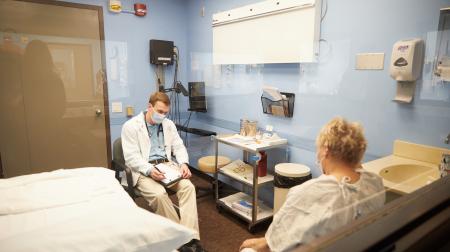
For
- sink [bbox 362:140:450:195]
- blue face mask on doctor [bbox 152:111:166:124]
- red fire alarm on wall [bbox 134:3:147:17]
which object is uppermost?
red fire alarm on wall [bbox 134:3:147:17]

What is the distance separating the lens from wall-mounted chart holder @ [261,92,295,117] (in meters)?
2.56

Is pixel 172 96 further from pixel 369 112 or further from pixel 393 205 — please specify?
pixel 393 205

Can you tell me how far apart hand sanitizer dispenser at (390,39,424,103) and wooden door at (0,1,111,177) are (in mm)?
2706

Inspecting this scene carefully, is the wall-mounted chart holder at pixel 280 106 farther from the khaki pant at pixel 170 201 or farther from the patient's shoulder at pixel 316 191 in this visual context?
the patient's shoulder at pixel 316 191

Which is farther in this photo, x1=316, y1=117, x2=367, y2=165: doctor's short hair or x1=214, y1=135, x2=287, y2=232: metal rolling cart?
x1=214, y1=135, x2=287, y2=232: metal rolling cart

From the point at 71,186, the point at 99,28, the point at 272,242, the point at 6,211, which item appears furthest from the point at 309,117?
the point at 99,28

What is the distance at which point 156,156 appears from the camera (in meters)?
2.56

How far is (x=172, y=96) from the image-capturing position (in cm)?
371

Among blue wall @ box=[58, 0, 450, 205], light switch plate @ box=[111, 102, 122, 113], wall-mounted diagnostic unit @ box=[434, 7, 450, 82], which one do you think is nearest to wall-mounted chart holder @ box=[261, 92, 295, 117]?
blue wall @ box=[58, 0, 450, 205]

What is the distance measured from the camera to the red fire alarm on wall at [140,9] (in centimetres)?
333

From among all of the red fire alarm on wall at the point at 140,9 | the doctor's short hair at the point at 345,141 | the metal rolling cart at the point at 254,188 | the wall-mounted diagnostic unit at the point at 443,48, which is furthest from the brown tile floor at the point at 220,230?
the red fire alarm on wall at the point at 140,9

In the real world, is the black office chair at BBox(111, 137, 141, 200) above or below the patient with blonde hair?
below

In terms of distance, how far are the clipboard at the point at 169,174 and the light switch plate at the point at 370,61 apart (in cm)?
153

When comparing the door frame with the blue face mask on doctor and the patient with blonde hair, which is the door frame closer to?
the blue face mask on doctor
